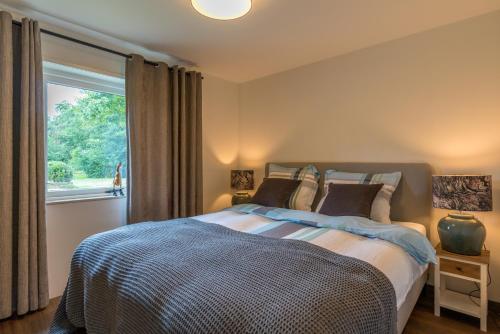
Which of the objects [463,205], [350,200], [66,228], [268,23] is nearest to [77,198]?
[66,228]

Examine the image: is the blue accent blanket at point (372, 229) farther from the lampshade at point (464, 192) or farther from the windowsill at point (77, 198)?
the windowsill at point (77, 198)

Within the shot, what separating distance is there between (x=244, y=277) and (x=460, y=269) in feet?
5.63

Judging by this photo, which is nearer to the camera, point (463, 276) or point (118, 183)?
point (463, 276)

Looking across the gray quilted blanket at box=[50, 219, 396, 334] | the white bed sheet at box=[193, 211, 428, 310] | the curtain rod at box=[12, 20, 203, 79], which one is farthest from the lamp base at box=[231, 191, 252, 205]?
the curtain rod at box=[12, 20, 203, 79]

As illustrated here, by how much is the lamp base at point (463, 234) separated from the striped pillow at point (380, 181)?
0.40 m

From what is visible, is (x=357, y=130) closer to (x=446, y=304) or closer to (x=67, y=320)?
(x=446, y=304)

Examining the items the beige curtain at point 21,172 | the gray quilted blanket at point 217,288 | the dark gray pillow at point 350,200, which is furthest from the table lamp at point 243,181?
the beige curtain at point 21,172

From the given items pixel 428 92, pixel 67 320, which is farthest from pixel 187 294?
pixel 428 92

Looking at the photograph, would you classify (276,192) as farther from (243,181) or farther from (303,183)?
(243,181)

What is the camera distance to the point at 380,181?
2.40 meters

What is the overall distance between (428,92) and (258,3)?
164 centimetres

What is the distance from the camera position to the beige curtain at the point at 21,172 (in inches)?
76.0

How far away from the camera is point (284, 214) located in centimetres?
235

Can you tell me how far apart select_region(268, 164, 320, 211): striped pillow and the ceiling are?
4.10 ft
